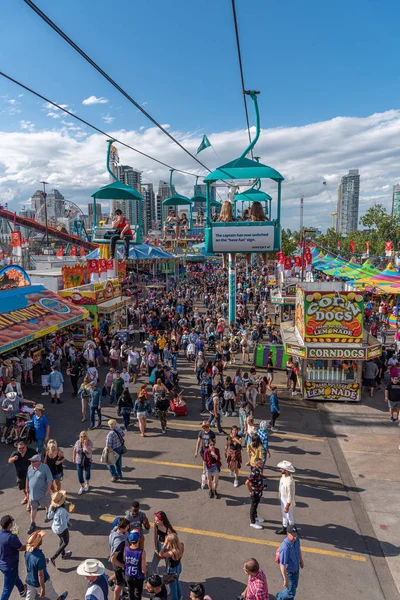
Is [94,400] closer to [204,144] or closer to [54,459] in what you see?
[54,459]

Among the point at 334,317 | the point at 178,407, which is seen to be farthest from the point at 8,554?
the point at 334,317

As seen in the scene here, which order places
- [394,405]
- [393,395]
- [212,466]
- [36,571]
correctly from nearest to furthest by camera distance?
[36,571]
[212,466]
[393,395]
[394,405]

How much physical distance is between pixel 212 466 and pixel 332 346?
7.34 metres

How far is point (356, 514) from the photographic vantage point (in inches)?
318

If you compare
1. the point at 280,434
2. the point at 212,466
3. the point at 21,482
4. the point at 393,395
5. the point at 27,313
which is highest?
the point at 27,313

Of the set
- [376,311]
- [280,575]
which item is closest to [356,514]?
[280,575]

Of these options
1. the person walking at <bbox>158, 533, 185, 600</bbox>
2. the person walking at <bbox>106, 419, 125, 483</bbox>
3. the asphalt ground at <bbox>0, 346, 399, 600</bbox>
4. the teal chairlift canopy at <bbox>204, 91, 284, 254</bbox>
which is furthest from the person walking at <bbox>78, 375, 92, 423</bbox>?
the teal chairlift canopy at <bbox>204, 91, 284, 254</bbox>

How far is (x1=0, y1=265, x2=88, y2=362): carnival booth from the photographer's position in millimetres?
14891

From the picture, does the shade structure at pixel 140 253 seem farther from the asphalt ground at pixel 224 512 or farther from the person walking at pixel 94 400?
the asphalt ground at pixel 224 512

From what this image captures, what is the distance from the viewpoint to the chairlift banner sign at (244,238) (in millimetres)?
17578

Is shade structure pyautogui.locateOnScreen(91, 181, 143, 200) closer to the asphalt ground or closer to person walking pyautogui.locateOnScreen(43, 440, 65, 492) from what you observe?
the asphalt ground

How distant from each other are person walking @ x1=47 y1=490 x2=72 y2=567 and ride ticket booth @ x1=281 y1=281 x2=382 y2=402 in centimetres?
945

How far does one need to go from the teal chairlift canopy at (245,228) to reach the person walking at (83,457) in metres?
11.3

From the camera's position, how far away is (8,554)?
559 centimetres
